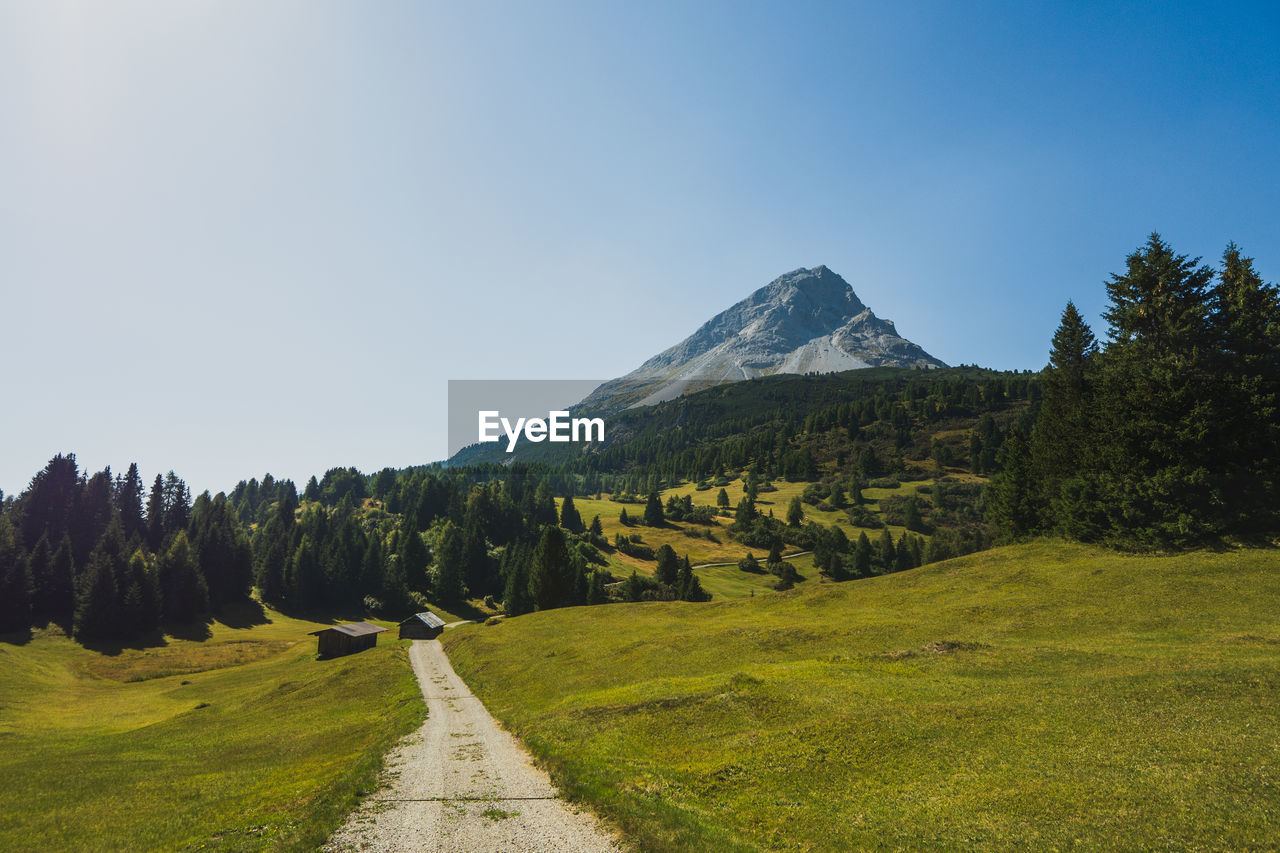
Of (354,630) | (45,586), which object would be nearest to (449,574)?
(354,630)

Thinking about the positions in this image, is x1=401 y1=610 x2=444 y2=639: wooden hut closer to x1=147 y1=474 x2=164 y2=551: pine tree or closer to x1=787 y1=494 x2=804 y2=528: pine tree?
x1=147 y1=474 x2=164 y2=551: pine tree

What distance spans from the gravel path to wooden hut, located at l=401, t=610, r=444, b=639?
75167 mm

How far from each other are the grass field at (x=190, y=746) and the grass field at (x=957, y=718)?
9.74 meters

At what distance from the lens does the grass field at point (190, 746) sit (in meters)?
21.0

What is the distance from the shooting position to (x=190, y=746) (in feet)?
124

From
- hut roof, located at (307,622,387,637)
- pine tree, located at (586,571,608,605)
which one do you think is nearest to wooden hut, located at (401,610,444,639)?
hut roof, located at (307,622,387,637)

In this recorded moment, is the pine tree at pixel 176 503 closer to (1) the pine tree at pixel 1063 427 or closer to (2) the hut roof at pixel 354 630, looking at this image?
(2) the hut roof at pixel 354 630

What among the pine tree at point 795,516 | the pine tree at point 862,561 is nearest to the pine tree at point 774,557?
the pine tree at point 862,561

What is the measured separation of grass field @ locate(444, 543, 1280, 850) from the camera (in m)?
15.9

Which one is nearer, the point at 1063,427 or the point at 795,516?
the point at 1063,427

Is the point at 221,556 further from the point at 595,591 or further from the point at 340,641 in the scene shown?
the point at 595,591

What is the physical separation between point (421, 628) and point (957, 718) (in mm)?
97753

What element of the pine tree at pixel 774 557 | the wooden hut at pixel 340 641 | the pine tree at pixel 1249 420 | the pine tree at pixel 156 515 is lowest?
the pine tree at pixel 774 557

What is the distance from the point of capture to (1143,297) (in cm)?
5553
